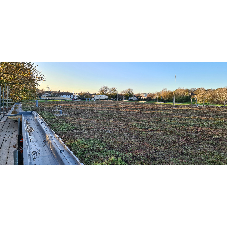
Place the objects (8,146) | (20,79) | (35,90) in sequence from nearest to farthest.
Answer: (8,146) → (20,79) → (35,90)

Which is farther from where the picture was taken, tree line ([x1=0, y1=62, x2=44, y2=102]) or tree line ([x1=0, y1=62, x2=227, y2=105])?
tree line ([x1=0, y1=62, x2=227, y2=105])

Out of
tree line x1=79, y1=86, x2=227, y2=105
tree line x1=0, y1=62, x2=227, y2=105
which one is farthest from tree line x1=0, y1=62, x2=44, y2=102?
tree line x1=79, y1=86, x2=227, y2=105

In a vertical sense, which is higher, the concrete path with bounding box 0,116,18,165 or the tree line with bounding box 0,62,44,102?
the tree line with bounding box 0,62,44,102

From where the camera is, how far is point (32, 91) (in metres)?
6.50

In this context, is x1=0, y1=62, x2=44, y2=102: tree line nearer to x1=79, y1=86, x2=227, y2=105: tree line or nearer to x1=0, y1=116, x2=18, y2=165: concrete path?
x1=0, y1=116, x2=18, y2=165: concrete path

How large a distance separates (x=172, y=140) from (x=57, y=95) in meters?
4.01

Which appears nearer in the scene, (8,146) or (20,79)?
(8,146)

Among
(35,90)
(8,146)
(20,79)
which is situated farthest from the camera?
(35,90)

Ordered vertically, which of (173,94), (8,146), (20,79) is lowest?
(8,146)

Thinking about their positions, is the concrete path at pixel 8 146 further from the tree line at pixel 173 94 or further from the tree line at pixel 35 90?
the tree line at pixel 173 94

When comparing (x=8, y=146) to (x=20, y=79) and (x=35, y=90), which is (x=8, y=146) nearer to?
(x=20, y=79)

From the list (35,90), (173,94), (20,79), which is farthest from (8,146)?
(173,94)

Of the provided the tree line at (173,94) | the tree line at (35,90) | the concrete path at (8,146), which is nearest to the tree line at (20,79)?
the tree line at (35,90)
